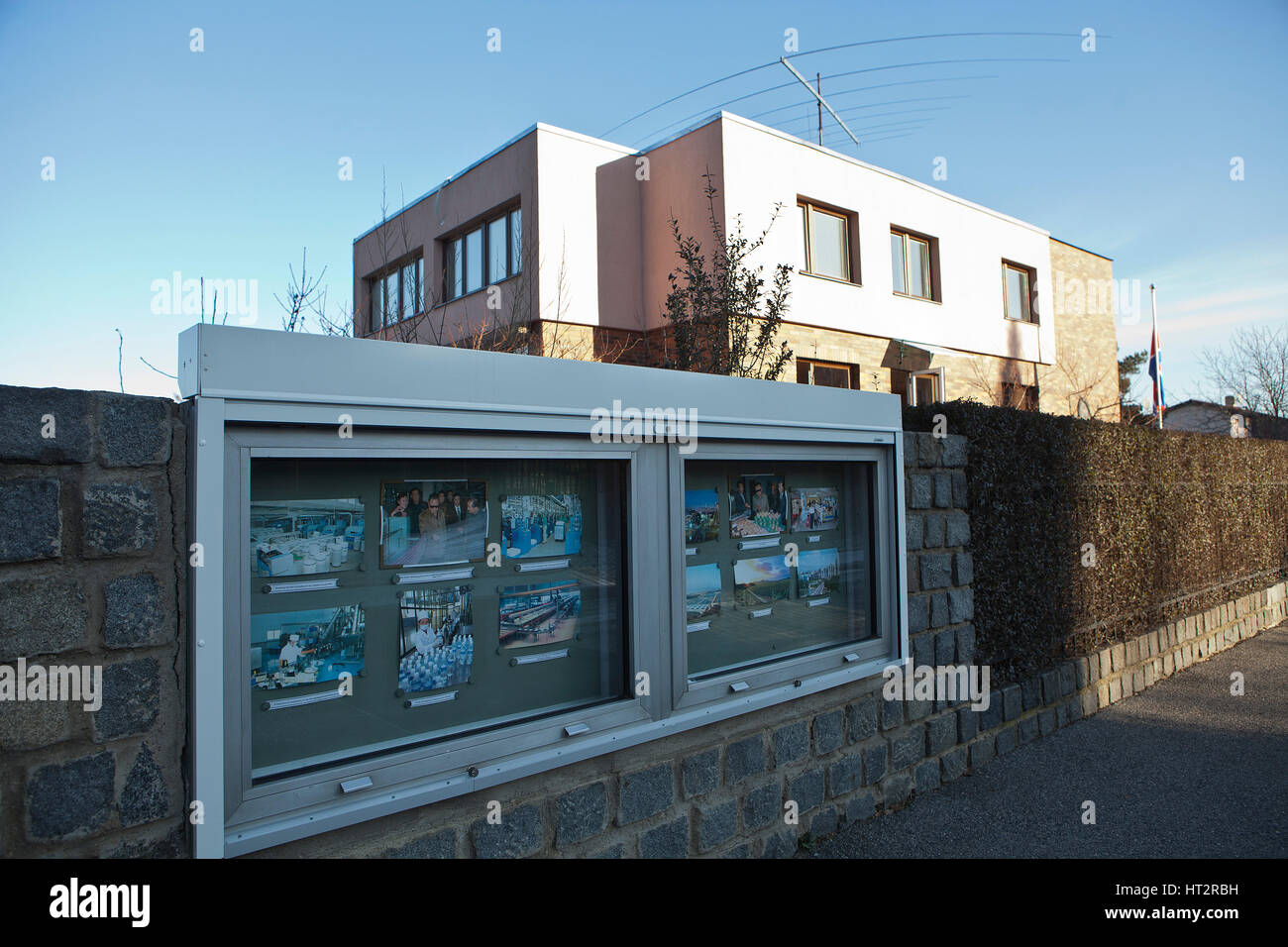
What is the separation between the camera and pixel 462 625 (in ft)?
8.96

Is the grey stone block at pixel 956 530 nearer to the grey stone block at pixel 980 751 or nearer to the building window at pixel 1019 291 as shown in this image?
the grey stone block at pixel 980 751

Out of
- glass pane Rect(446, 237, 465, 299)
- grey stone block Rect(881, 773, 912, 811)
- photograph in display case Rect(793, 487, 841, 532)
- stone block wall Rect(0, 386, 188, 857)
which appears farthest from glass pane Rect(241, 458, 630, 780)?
glass pane Rect(446, 237, 465, 299)

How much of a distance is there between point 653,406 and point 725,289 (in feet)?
15.3

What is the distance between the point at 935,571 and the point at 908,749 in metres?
0.97

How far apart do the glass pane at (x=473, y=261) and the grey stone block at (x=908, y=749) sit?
36.6 ft

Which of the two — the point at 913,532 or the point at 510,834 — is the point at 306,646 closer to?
the point at 510,834

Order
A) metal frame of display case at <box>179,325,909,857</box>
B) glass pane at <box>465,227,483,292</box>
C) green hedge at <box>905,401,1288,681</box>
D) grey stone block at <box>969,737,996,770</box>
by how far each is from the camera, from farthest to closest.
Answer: glass pane at <box>465,227,483,292</box> → green hedge at <box>905,401,1288,681</box> → grey stone block at <box>969,737,996,770</box> → metal frame of display case at <box>179,325,909,857</box>

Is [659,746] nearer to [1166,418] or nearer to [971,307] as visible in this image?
[971,307]

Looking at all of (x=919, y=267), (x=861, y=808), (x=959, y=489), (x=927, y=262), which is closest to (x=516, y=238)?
(x=919, y=267)

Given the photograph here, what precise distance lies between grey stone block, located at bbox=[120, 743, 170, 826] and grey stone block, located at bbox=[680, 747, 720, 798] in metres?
1.79

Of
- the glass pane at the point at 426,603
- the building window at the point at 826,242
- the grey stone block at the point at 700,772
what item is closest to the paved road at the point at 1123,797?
the grey stone block at the point at 700,772

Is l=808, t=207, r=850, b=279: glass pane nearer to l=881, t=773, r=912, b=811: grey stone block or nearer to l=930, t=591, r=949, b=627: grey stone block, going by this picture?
l=930, t=591, r=949, b=627: grey stone block

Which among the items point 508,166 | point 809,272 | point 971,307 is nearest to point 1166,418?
point 971,307

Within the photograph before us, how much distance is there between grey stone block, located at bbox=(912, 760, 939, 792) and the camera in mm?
4391
